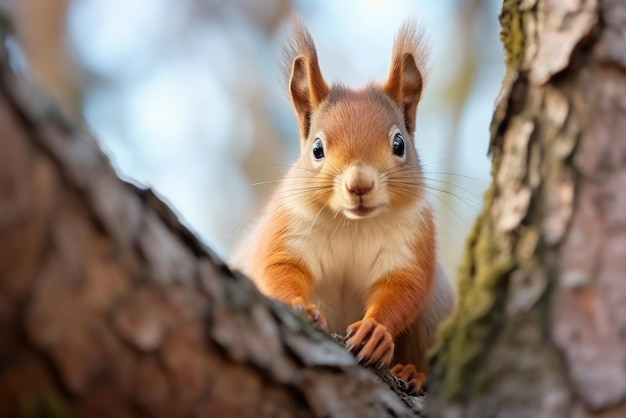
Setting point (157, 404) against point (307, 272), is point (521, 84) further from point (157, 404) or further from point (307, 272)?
point (307, 272)

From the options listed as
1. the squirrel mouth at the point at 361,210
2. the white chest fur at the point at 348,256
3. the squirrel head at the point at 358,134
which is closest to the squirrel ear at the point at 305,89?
the squirrel head at the point at 358,134

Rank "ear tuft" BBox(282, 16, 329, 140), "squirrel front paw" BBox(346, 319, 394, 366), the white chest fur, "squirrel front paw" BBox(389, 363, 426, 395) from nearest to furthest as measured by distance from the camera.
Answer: "squirrel front paw" BBox(346, 319, 394, 366), "squirrel front paw" BBox(389, 363, 426, 395), the white chest fur, "ear tuft" BBox(282, 16, 329, 140)

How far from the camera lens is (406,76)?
123 inches

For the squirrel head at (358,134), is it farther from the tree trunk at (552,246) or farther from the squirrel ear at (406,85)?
the tree trunk at (552,246)

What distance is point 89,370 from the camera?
108cm

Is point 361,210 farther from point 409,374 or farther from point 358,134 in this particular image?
point 409,374

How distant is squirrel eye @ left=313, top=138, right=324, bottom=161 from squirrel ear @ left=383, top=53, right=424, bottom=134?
1.34 feet

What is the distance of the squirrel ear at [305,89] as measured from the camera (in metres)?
3.03

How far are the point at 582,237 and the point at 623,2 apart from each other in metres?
0.42

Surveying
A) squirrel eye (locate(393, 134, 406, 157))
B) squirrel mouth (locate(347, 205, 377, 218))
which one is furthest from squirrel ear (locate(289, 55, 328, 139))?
squirrel mouth (locate(347, 205, 377, 218))

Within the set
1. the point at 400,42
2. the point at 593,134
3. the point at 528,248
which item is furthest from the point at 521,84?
the point at 400,42

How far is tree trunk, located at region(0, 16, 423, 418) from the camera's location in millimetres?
999

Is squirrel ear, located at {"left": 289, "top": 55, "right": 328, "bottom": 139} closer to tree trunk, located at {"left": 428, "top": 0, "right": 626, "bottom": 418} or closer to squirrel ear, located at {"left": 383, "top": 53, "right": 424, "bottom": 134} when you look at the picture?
squirrel ear, located at {"left": 383, "top": 53, "right": 424, "bottom": 134}

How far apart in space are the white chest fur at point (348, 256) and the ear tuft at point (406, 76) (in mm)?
509
